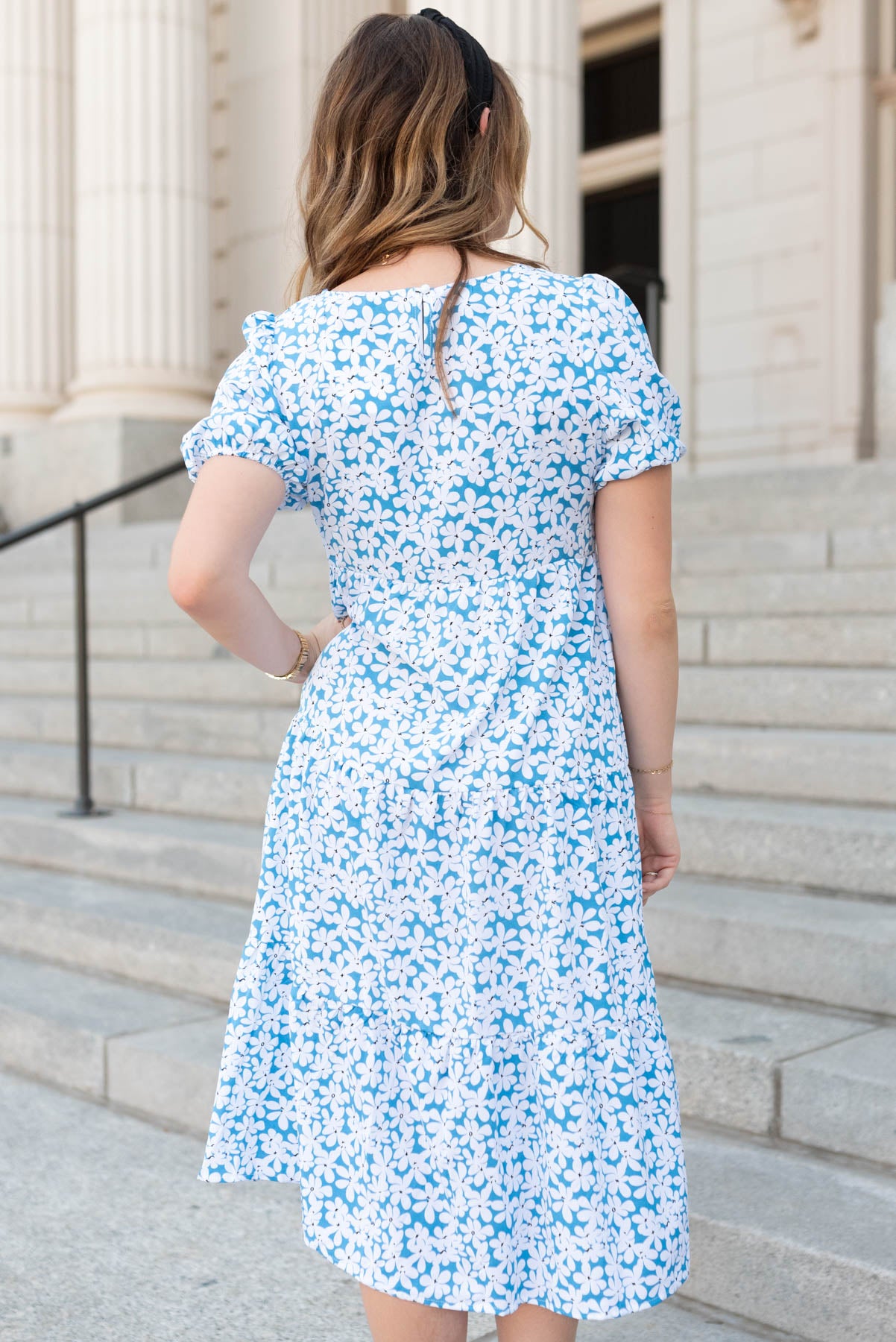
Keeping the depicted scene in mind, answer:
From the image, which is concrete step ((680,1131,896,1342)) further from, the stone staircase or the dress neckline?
the dress neckline

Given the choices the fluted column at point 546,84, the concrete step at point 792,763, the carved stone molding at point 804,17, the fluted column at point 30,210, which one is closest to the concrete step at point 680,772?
the concrete step at point 792,763

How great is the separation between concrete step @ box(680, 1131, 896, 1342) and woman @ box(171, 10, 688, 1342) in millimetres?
779

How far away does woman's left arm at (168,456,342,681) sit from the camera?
157 centimetres

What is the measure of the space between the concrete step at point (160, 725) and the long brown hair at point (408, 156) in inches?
142

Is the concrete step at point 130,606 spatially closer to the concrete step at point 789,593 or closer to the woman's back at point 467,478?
the concrete step at point 789,593

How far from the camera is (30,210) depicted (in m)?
11.4

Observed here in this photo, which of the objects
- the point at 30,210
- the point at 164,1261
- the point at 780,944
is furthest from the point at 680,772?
the point at 30,210

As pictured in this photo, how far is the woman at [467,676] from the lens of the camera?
156cm

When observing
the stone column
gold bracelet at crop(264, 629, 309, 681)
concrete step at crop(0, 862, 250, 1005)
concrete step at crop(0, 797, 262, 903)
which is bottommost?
concrete step at crop(0, 862, 250, 1005)

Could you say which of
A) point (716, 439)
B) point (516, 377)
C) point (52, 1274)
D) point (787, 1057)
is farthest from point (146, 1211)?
point (716, 439)

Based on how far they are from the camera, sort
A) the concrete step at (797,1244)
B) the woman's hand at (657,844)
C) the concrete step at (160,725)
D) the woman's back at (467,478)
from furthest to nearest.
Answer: the concrete step at (160,725) < the concrete step at (797,1244) < the woman's hand at (657,844) < the woman's back at (467,478)

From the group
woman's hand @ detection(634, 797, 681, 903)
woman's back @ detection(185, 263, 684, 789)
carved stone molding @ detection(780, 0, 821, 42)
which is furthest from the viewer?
carved stone molding @ detection(780, 0, 821, 42)

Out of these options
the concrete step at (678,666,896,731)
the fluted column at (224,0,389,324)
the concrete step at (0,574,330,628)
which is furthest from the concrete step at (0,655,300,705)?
the fluted column at (224,0,389,324)

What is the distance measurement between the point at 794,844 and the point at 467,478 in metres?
2.10
